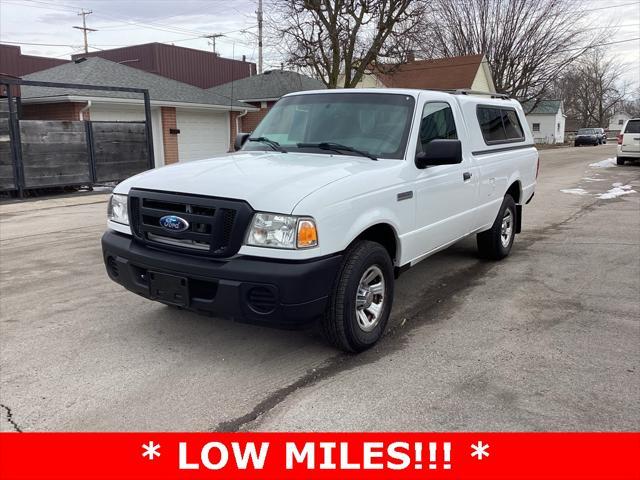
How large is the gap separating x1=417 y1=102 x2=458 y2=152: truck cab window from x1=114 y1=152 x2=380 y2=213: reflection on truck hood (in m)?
0.76

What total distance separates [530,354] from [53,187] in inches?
522

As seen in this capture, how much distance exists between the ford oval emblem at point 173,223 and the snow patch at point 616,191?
1187 centimetres

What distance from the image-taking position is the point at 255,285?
3.39m

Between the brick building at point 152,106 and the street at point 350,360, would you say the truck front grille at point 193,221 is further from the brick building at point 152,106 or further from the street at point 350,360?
the brick building at point 152,106

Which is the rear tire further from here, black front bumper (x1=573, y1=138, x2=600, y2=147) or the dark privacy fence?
black front bumper (x1=573, y1=138, x2=600, y2=147)

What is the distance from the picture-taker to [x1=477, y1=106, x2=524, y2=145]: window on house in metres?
6.10

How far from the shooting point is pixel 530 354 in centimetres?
406

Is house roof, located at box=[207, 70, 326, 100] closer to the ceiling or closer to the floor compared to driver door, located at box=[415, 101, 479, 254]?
closer to the ceiling

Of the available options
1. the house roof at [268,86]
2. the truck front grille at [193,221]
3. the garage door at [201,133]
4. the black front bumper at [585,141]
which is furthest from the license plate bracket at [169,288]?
the black front bumper at [585,141]

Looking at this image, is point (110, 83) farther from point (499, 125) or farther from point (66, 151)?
point (499, 125)

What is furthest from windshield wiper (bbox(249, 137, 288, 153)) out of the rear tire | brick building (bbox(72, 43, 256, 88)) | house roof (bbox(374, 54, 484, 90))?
house roof (bbox(374, 54, 484, 90))

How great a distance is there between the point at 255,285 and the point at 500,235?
4.19m

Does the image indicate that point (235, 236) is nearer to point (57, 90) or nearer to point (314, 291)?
point (314, 291)

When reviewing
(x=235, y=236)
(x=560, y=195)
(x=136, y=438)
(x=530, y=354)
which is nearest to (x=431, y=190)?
(x=530, y=354)
